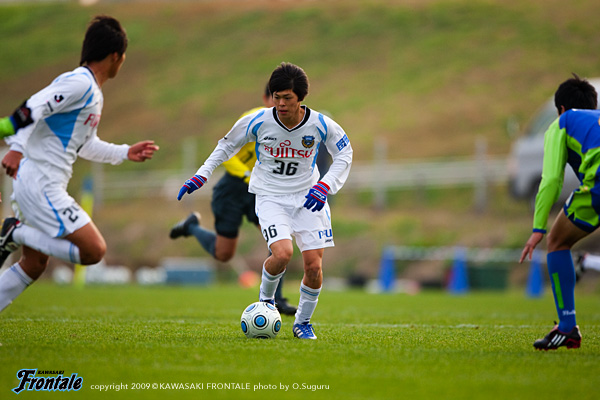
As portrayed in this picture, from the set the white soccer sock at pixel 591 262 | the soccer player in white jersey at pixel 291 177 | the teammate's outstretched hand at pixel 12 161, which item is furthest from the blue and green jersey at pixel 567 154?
the white soccer sock at pixel 591 262

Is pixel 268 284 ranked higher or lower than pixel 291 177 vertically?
lower

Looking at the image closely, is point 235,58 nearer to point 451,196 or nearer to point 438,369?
point 451,196

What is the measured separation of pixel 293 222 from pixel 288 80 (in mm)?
1151

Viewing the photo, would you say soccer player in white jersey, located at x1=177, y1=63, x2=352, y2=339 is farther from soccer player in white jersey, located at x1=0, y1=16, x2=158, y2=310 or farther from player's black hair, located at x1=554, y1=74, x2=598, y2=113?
player's black hair, located at x1=554, y1=74, x2=598, y2=113

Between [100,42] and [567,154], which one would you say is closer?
[567,154]

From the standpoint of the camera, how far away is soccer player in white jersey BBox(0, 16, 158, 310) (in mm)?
5539

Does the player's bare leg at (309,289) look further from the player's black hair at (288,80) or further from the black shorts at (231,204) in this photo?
the black shorts at (231,204)

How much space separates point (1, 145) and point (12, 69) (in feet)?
37.9

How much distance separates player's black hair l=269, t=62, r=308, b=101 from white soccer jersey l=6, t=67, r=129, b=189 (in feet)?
4.52

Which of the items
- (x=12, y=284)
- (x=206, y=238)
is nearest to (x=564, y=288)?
(x=12, y=284)

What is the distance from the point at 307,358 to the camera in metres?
5.12

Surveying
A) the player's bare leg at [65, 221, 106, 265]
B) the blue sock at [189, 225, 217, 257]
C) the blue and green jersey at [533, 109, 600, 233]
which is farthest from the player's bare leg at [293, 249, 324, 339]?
the blue sock at [189, 225, 217, 257]

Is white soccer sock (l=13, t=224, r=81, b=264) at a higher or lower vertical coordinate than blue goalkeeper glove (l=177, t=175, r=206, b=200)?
lower

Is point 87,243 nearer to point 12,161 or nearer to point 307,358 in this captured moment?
point 12,161
